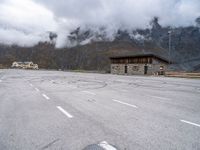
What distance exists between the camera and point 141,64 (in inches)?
2598

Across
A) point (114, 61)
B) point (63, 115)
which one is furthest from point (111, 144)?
point (114, 61)

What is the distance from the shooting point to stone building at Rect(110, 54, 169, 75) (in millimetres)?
63594

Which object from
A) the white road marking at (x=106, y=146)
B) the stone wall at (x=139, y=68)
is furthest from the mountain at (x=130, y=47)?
the white road marking at (x=106, y=146)

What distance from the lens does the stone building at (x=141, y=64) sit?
63594 mm

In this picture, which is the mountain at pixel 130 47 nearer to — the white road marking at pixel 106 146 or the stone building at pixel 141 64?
the stone building at pixel 141 64

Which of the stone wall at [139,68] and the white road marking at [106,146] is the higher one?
the stone wall at [139,68]

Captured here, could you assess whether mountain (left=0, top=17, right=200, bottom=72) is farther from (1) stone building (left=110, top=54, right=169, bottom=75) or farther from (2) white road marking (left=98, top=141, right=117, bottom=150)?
(2) white road marking (left=98, top=141, right=117, bottom=150)

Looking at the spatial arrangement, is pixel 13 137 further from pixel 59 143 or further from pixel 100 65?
pixel 100 65

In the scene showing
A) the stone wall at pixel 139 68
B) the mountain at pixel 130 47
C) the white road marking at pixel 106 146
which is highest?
the mountain at pixel 130 47

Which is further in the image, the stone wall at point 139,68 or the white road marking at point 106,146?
the stone wall at point 139,68

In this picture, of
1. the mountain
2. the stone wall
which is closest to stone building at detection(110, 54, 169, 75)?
the stone wall

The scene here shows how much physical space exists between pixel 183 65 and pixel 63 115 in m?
124

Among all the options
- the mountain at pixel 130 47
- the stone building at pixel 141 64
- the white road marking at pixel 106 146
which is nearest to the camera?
the white road marking at pixel 106 146

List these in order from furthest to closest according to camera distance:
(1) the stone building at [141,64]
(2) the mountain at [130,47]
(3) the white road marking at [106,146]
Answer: (2) the mountain at [130,47], (1) the stone building at [141,64], (3) the white road marking at [106,146]
